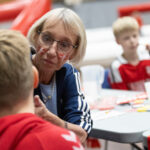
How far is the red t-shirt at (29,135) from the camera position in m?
0.75

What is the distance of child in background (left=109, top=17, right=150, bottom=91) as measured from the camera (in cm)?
248

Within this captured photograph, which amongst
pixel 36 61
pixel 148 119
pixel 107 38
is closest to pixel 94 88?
pixel 148 119

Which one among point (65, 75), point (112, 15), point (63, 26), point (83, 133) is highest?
point (63, 26)

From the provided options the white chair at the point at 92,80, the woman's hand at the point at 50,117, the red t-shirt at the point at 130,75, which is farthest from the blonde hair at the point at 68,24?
the red t-shirt at the point at 130,75

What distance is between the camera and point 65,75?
1.33 m

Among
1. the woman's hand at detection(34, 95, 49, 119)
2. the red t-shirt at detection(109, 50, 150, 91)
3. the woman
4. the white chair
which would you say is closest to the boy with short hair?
the woman's hand at detection(34, 95, 49, 119)

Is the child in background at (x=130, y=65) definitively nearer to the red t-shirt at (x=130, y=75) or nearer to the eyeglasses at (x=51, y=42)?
the red t-shirt at (x=130, y=75)

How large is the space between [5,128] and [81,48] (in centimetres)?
63

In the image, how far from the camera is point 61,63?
126 cm

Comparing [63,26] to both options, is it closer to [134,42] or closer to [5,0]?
[134,42]

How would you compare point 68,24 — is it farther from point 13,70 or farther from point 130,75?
point 130,75

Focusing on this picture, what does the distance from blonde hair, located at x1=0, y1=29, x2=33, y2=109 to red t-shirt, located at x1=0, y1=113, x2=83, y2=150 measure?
0.05 metres

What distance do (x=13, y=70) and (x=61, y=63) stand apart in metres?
0.50

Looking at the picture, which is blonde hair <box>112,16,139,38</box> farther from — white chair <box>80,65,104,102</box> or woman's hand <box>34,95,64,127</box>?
woman's hand <box>34,95,64,127</box>
